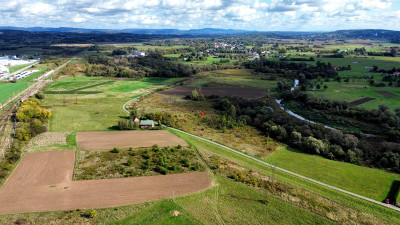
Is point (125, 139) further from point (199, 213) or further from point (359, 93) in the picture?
point (359, 93)

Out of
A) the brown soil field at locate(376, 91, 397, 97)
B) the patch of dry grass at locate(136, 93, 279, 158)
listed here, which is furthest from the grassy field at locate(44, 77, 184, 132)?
the brown soil field at locate(376, 91, 397, 97)

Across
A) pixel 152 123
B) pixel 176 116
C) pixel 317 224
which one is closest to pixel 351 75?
pixel 176 116

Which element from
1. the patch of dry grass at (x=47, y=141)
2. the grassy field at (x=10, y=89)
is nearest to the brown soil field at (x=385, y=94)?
the patch of dry grass at (x=47, y=141)

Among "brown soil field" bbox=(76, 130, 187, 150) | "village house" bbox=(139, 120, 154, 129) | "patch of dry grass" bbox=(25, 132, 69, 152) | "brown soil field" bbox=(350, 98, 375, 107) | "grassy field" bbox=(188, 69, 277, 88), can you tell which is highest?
"grassy field" bbox=(188, 69, 277, 88)

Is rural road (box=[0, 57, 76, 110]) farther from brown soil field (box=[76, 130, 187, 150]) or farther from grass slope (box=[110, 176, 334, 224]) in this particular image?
grass slope (box=[110, 176, 334, 224])

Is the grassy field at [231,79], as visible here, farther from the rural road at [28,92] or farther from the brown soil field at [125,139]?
the brown soil field at [125,139]

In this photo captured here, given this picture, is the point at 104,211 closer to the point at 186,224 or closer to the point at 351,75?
the point at 186,224

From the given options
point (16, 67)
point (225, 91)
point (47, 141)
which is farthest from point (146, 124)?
point (16, 67)
